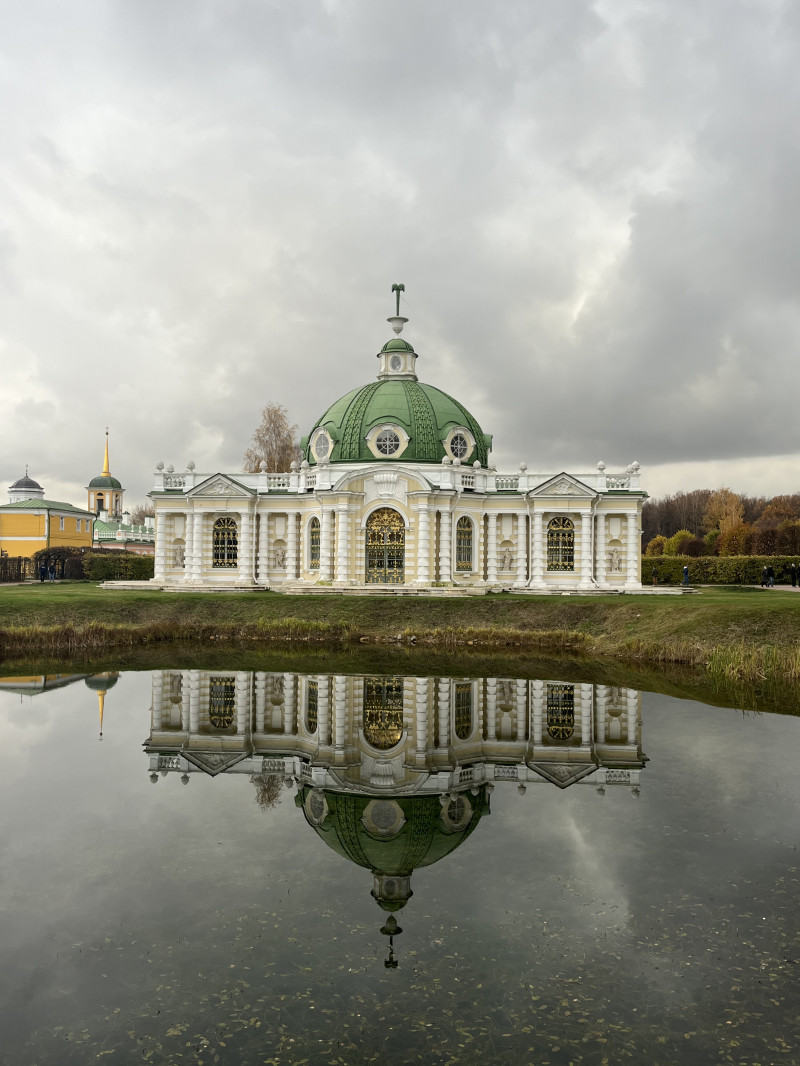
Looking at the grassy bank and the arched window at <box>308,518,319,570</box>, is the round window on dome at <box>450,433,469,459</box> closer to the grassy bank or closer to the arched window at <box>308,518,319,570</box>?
the arched window at <box>308,518,319,570</box>

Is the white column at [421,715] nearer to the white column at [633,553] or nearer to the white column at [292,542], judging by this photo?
the white column at [633,553]

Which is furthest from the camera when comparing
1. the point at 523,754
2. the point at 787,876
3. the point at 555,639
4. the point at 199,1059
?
the point at 555,639

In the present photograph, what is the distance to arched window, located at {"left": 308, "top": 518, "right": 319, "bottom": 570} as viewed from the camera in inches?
1658

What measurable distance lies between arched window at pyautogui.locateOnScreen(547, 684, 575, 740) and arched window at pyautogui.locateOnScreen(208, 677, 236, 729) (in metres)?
6.89

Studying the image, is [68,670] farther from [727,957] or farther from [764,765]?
[727,957]

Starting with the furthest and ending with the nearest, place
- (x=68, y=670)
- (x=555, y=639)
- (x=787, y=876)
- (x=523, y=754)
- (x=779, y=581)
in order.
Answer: (x=779, y=581) → (x=555, y=639) → (x=68, y=670) → (x=523, y=754) → (x=787, y=876)

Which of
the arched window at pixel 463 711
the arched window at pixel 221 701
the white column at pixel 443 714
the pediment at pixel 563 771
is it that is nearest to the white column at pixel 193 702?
the arched window at pixel 221 701

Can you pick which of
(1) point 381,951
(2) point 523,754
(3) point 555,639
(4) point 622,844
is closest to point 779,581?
(3) point 555,639

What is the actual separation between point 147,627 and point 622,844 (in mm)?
24469

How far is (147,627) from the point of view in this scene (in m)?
31.9

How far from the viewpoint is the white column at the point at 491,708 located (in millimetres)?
17297

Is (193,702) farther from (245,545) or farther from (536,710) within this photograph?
(245,545)

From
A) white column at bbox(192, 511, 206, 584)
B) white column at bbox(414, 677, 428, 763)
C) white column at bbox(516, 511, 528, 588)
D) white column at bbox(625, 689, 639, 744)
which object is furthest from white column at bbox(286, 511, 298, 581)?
white column at bbox(625, 689, 639, 744)

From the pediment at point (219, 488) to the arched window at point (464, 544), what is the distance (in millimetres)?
10623
